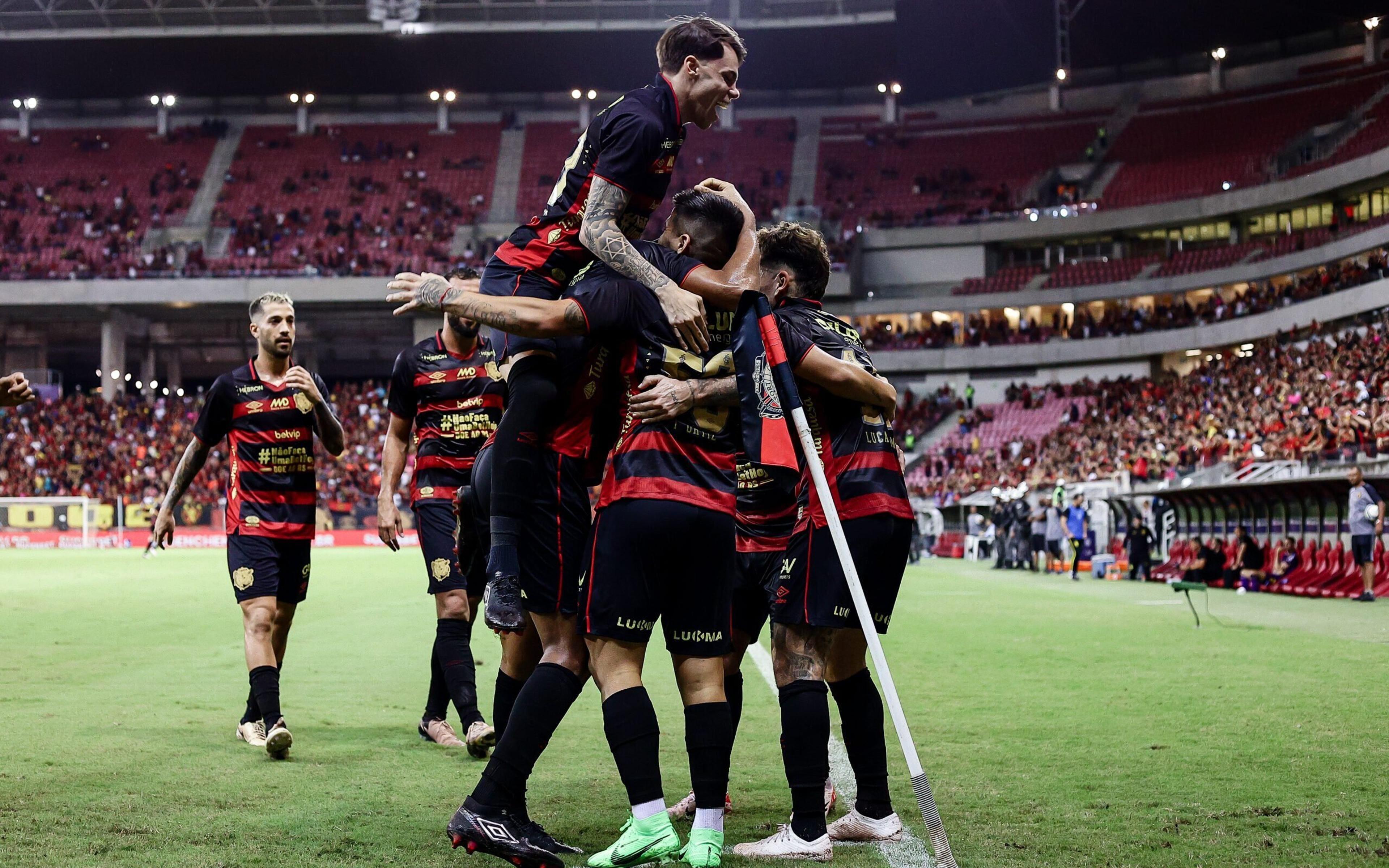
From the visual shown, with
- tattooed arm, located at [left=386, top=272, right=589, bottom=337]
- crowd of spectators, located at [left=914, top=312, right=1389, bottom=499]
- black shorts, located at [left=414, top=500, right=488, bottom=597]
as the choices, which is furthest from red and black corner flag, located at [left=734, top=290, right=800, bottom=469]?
crowd of spectators, located at [left=914, top=312, right=1389, bottom=499]

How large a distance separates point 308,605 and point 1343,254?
44.7 m

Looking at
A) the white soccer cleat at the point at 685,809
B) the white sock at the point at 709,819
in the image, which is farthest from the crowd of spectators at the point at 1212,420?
the white sock at the point at 709,819

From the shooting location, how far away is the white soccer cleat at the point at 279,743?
6.49 m

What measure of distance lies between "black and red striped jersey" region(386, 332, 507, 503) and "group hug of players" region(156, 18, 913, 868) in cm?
219

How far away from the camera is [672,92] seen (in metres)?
5.06

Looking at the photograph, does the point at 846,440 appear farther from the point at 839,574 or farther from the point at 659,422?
the point at 659,422

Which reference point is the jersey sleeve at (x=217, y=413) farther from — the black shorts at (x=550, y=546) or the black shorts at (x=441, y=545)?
the black shorts at (x=550, y=546)

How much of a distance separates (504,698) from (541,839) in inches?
58.2

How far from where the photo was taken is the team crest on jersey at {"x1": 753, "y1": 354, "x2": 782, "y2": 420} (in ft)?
14.5

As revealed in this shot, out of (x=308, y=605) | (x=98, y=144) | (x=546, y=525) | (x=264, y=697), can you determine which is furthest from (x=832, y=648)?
(x=98, y=144)

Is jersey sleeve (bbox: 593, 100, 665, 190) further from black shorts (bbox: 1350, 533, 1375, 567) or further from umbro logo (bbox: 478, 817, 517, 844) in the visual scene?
black shorts (bbox: 1350, 533, 1375, 567)

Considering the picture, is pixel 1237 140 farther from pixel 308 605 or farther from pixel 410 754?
pixel 410 754

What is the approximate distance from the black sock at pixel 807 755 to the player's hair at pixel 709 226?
1698mm

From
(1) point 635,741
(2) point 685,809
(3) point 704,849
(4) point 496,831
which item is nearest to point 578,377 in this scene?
(1) point 635,741
